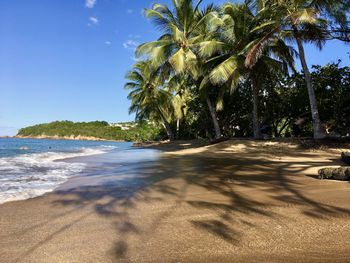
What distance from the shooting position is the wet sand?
280 centimetres

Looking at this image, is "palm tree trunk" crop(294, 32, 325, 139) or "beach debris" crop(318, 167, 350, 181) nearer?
"beach debris" crop(318, 167, 350, 181)

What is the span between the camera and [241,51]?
62.1ft

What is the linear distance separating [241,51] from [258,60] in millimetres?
1137

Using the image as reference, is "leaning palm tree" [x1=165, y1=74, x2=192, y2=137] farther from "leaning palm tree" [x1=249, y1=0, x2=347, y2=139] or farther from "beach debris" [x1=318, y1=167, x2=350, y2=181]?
"beach debris" [x1=318, y1=167, x2=350, y2=181]

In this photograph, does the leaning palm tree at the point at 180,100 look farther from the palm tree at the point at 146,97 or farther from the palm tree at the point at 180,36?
the palm tree at the point at 180,36

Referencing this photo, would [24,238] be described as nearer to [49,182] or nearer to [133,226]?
[133,226]

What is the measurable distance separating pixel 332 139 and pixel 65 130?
8760 centimetres

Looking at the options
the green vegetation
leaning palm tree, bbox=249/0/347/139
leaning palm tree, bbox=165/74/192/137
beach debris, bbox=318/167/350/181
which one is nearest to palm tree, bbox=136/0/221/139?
the green vegetation

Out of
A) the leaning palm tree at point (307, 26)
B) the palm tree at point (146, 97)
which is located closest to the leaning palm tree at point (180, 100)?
the palm tree at point (146, 97)

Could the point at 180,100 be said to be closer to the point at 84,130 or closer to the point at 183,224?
the point at 183,224

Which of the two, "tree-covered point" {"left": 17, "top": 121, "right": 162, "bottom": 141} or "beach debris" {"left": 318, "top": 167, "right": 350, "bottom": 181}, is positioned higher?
"tree-covered point" {"left": 17, "top": 121, "right": 162, "bottom": 141}

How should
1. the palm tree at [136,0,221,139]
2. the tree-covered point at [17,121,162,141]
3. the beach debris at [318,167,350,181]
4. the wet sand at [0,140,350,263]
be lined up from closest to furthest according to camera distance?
the wet sand at [0,140,350,263] < the beach debris at [318,167,350,181] < the palm tree at [136,0,221,139] < the tree-covered point at [17,121,162,141]

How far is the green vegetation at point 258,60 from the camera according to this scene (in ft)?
49.5

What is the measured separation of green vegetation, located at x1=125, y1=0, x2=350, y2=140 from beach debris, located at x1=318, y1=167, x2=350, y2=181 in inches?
356
